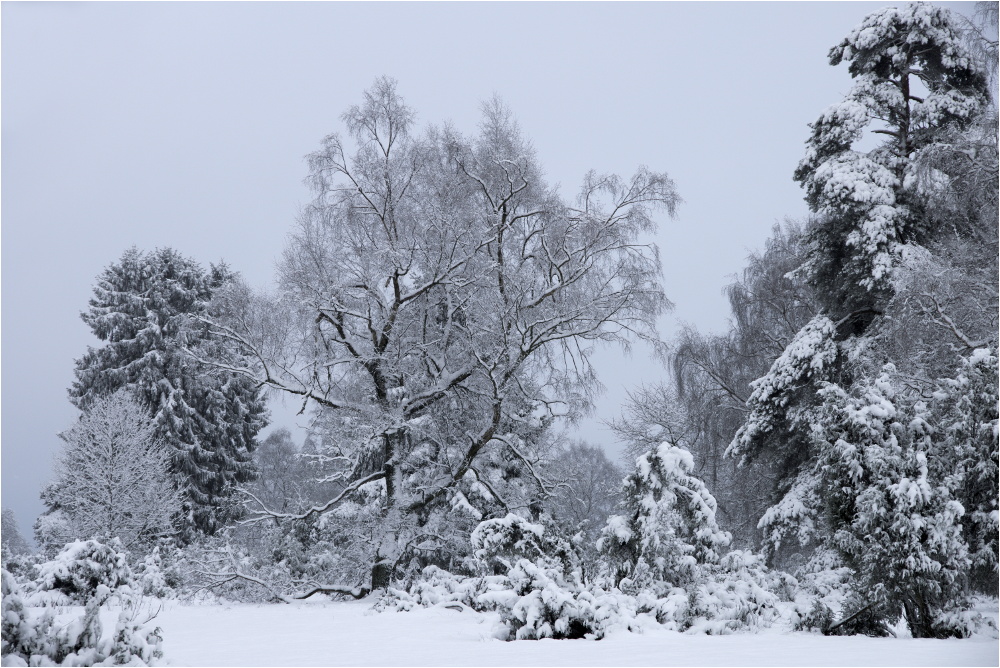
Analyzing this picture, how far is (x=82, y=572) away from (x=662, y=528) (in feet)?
21.2

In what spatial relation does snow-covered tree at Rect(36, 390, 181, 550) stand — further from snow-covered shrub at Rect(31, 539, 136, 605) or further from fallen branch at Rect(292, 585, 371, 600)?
snow-covered shrub at Rect(31, 539, 136, 605)

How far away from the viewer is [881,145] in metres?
15.6

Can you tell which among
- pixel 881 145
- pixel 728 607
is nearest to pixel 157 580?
pixel 728 607

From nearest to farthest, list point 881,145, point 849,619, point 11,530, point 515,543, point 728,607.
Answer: point 849,619, point 728,607, point 515,543, point 881,145, point 11,530

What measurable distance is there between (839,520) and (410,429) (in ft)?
27.0

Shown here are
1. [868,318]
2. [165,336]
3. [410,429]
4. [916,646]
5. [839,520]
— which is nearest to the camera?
[916,646]

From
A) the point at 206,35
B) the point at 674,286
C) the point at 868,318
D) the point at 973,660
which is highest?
the point at 206,35

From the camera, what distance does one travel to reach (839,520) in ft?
25.8

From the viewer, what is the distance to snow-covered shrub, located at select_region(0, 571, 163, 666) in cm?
448

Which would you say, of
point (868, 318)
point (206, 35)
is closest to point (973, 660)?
point (868, 318)

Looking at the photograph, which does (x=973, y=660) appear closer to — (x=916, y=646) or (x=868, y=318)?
(x=916, y=646)

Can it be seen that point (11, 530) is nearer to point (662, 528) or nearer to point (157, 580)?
point (157, 580)

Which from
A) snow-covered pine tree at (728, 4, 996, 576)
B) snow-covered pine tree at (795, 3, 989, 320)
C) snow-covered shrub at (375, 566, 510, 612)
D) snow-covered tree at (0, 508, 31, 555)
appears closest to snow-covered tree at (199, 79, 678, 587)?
snow-covered shrub at (375, 566, 510, 612)

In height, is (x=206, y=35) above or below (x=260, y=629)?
above
